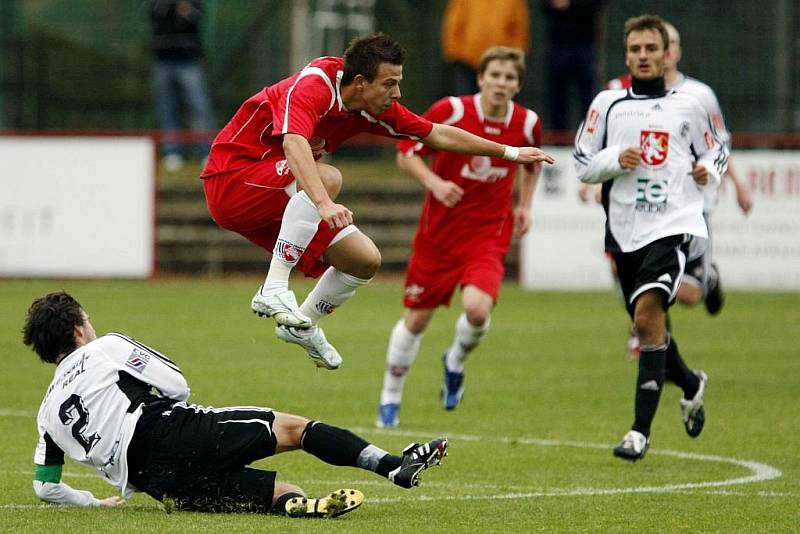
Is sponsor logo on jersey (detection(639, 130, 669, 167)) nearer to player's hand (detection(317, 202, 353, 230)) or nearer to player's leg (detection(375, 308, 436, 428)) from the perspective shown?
player's leg (detection(375, 308, 436, 428))

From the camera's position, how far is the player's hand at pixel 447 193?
34.5 feet

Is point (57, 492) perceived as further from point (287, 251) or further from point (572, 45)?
point (572, 45)

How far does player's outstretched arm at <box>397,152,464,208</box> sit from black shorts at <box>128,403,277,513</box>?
3569mm

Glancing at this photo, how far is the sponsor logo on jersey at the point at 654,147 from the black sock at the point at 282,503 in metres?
3.33

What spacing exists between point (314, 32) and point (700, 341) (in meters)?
10.1

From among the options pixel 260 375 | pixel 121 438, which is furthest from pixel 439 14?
pixel 121 438

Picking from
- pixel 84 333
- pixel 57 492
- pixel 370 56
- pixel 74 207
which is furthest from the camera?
pixel 74 207

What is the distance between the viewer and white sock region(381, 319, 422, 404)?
1091 centimetres

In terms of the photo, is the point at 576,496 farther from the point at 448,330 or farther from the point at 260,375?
the point at 448,330

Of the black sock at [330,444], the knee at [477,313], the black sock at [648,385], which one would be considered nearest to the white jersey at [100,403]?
the black sock at [330,444]

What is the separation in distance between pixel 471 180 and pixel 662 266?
2415 millimetres

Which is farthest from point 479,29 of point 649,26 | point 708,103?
point 649,26

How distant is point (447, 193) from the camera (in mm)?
10547

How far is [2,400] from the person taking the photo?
38.2 feet
